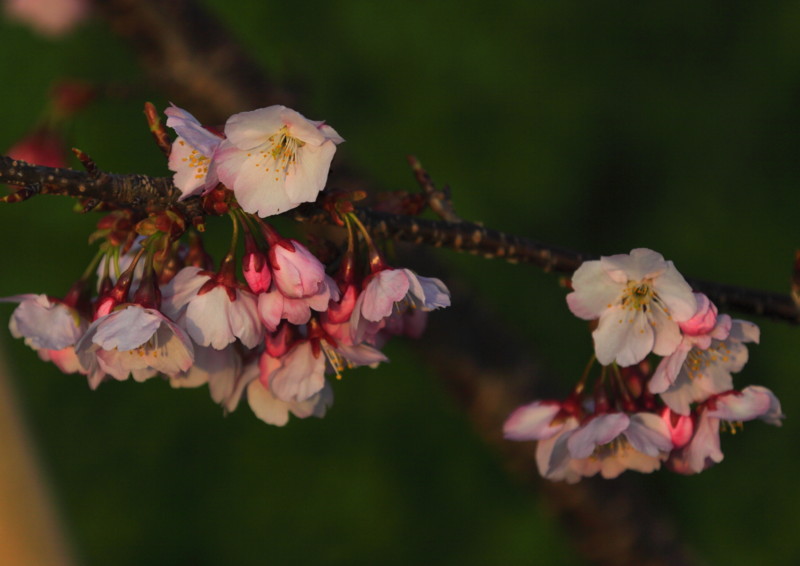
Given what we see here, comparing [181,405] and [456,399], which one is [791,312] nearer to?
[456,399]

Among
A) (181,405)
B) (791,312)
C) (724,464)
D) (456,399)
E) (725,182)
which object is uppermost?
(791,312)

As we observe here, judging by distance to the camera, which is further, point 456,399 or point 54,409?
point 54,409


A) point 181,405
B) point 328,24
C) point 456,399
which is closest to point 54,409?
point 181,405

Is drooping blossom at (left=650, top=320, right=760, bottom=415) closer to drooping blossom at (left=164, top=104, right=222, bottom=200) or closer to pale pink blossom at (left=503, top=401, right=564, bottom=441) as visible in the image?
pale pink blossom at (left=503, top=401, right=564, bottom=441)

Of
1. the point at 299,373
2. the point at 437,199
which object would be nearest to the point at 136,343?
the point at 299,373

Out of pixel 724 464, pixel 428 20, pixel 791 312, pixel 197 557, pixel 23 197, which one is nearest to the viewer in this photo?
pixel 23 197

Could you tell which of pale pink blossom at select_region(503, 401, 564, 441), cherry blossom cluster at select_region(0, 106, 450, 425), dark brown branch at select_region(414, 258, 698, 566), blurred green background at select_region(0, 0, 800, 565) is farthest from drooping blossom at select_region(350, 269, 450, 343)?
blurred green background at select_region(0, 0, 800, 565)

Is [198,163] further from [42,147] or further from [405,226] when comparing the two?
[42,147]
